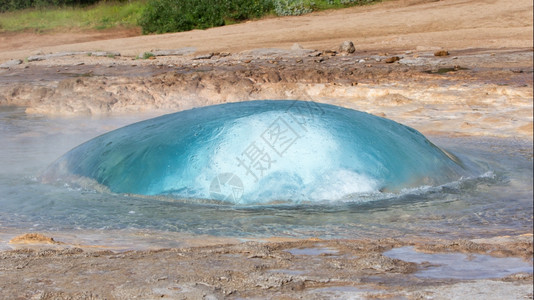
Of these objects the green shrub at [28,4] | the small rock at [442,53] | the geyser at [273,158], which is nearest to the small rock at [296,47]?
the small rock at [442,53]

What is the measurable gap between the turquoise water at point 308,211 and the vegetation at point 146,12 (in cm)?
188

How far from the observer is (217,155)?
Result: 2.91 m

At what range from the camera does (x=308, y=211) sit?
8.86 ft

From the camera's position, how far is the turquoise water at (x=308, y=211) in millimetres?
1975

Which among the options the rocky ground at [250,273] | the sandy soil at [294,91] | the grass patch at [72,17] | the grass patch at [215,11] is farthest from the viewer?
the grass patch at [215,11]

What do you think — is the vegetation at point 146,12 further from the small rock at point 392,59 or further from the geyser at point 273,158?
the small rock at point 392,59

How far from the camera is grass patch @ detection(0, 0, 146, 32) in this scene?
5.10m

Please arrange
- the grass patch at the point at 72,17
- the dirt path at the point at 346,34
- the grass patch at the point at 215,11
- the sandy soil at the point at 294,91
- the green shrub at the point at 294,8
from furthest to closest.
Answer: the green shrub at the point at 294,8 → the grass patch at the point at 215,11 → the dirt path at the point at 346,34 → the grass patch at the point at 72,17 → the sandy soil at the point at 294,91

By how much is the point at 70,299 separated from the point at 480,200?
1075mm

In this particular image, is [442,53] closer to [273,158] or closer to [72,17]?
[72,17]

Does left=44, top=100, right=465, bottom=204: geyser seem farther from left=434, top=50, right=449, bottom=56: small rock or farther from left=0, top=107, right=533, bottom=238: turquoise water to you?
left=434, top=50, right=449, bottom=56: small rock

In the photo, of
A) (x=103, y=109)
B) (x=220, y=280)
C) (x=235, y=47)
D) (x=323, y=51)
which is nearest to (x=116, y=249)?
(x=220, y=280)

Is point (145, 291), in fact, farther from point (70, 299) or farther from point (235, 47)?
point (235, 47)

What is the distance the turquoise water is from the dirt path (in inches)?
217
